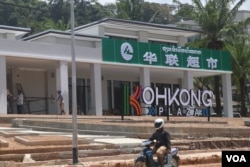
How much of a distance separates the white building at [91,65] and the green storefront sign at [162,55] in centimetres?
6

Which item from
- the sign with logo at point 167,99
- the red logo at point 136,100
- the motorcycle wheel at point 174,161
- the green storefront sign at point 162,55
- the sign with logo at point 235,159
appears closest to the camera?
the sign with logo at point 235,159

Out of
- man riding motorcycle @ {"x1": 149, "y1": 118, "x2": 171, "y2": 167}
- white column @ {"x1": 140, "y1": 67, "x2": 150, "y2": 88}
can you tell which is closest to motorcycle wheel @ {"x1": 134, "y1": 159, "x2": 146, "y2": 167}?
man riding motorcycle @ {"x1": 149, "y1": 118, "x2": 171, "y2": 167}

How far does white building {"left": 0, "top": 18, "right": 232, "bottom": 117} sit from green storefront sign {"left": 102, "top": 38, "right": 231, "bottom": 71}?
6 cm

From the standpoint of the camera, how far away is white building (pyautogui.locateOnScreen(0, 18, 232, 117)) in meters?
29.2

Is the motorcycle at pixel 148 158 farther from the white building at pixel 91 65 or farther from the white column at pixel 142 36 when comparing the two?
the white column at pixel 142 36

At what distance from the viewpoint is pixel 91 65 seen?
31.7m

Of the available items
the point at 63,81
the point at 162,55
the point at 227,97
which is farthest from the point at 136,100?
the point at 227,97

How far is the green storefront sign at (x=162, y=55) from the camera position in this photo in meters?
32.2

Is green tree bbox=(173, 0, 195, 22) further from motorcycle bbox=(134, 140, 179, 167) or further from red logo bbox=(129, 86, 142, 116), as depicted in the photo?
motorcycle bbox=(134, 140, 179, 167)

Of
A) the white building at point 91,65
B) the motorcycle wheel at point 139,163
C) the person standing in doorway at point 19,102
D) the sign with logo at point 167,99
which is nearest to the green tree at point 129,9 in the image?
the white building at point 91,65

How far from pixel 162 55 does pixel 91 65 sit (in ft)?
18.0

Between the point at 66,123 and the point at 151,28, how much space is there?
17.5 metres

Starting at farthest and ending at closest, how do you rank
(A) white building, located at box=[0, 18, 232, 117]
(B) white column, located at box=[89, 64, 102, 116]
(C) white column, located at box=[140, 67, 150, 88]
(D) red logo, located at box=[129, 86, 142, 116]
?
(C) white column, located at box=[140, 67, 150, 88], (B) white column, located at box=[89, 64, 102, 116], (A) white building, located at box=[0, 18, 232, 117], (D) red logo, located at box=[129, 86, 142, 116]

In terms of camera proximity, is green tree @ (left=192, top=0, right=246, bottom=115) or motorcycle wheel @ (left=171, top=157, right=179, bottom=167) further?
green tree @ (left=192, top=0, right=246, bottom=115)
